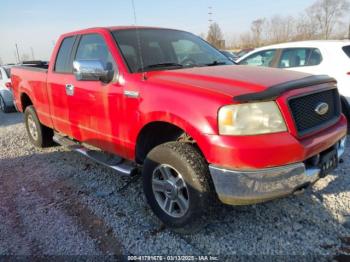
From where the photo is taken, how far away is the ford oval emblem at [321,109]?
9.11 ft

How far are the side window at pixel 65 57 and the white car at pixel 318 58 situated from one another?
3902 millimetres

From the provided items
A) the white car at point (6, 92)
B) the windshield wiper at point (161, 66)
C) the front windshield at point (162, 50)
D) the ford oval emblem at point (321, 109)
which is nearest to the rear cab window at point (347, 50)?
the front windshield at point (162, 50)

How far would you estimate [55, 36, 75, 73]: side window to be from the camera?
14.5 feet

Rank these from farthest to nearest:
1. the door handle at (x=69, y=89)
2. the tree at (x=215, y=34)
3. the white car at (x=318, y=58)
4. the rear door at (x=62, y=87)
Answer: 1. the tree at (x=215, y=34)
2. the white car at (x=318, y=58)
3. the rear door at (x=62, y=87)
4. the door handle at (x=69, y=89)

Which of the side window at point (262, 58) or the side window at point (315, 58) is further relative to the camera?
the side window at point (262, 58)

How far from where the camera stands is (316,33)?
3544 centimetres

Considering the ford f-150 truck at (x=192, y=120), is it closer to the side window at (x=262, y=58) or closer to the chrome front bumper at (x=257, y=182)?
the chrome front bumper at (x=257, y=182)

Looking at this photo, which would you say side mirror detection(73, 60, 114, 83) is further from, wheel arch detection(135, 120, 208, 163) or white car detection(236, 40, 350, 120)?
white car detection(236, 40, 350, 120)

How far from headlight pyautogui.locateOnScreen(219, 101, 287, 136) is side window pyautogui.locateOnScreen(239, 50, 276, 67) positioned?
449 centimetres

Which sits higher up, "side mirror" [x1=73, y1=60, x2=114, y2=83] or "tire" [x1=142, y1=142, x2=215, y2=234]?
"side mirror" [x1=73, y1=60, x2=114, y2=83]

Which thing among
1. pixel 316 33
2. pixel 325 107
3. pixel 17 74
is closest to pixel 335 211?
pixel 325 107

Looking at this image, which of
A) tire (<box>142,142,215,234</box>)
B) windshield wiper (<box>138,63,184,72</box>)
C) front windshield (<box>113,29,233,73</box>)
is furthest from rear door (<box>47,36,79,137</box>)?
tire (<box>142,142,215,234</box>)

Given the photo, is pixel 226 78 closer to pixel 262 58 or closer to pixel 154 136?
pixel 154 136

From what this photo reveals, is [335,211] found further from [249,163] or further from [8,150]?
[8,150]
